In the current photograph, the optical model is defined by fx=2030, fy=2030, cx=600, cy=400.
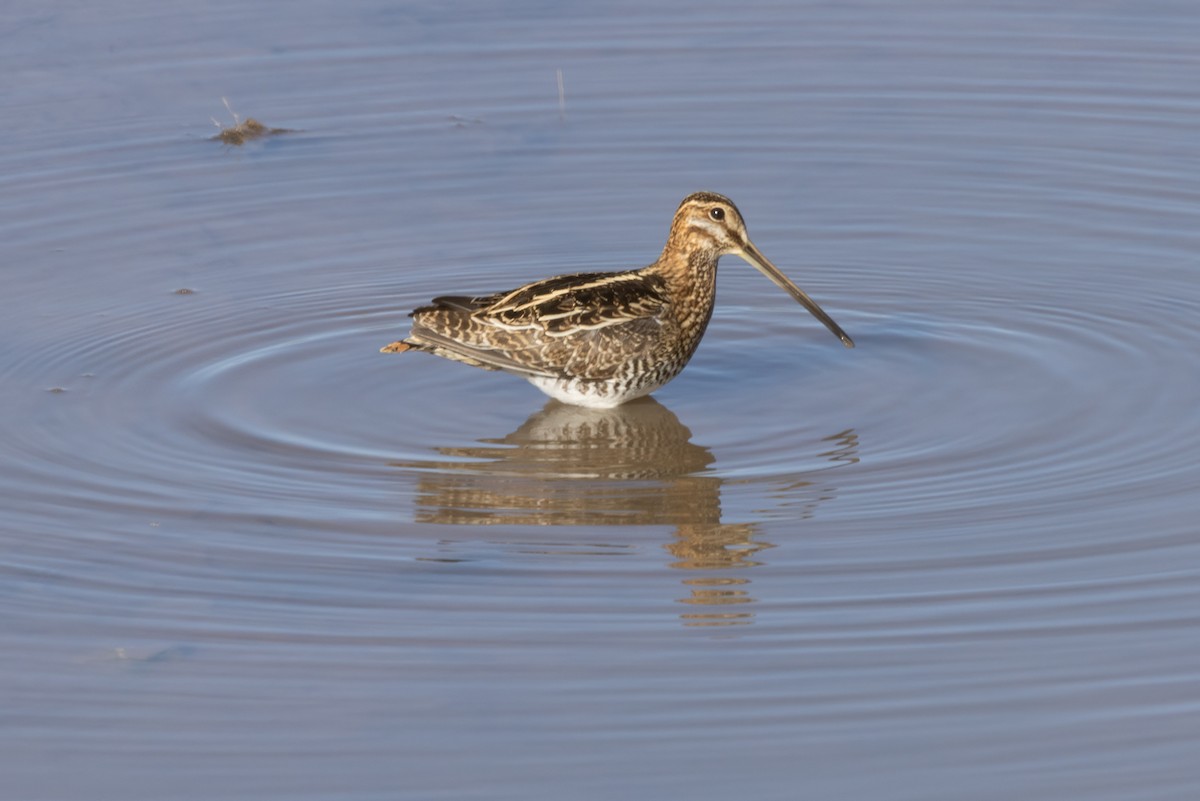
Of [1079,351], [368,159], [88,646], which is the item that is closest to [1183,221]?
[1079,351]

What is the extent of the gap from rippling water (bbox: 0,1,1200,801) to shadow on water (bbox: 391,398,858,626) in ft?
0.11

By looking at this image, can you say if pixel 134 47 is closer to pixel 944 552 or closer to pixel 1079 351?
pixel 1079 351

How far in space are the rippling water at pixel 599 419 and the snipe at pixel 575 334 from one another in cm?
24

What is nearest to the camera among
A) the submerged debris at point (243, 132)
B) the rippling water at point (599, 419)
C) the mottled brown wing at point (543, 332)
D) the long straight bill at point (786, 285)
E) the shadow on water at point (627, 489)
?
the rippling water at point (599, 419)

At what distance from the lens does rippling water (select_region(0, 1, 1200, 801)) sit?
6.70 m

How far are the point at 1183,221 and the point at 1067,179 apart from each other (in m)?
0.97

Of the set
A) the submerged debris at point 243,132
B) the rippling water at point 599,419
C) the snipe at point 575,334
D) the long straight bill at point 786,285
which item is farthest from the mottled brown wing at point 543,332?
the submerged debris at point 243,132

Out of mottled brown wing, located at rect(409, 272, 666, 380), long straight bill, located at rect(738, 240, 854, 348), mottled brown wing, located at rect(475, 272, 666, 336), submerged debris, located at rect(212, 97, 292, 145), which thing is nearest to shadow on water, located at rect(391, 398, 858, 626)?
mottled brown wing, located at rect(409, 272, 666, 380)

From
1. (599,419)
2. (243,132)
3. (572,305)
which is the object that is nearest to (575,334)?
(572,305)

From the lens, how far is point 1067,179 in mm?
12773

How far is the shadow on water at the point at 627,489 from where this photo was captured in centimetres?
805

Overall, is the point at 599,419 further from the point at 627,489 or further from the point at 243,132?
the point at 243,132

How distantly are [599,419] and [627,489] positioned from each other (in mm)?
1360

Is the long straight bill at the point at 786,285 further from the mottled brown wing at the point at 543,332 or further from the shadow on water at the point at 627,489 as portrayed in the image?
the shadow on water at the point at 627,489
